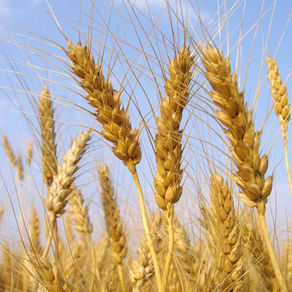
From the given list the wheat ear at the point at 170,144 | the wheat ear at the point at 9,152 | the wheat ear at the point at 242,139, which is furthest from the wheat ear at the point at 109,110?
the wheat ear at the point at 9,152

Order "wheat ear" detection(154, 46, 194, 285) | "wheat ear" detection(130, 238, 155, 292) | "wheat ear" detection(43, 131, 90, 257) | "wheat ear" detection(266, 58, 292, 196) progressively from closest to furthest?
"wheat ear" detection(154, 46, 194, 285), "wheat ear" detection(130, 238, 155, 292), "wheat ear" detection(43, 131, 90, 257), "wheat ear" detection(266, 58, 292, 196)

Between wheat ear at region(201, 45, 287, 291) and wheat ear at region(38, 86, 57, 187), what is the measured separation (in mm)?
1739

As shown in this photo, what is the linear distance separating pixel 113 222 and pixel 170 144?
152 cm

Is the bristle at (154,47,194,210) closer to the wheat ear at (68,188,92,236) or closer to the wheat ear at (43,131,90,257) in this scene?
the wheat ear at (43,131,90,257)

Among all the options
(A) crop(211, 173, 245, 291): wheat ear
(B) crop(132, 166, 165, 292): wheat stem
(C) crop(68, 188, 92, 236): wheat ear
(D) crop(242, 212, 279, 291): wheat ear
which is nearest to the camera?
(B) crop(132, 166, 165, 292): wheat stem

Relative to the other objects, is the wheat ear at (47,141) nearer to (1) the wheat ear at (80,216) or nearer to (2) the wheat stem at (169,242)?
(1) the wheat ear at (80,216)

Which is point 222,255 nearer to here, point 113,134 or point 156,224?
point 156,224

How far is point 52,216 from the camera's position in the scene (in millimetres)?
2488

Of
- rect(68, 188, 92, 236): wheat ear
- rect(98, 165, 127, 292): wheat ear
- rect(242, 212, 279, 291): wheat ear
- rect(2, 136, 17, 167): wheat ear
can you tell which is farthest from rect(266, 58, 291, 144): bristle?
rect(2, 136, 17, 167): wheat ear

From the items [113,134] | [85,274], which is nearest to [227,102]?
[113,134]

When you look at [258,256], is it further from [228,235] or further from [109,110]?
[109,110]

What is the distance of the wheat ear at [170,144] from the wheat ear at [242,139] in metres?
0.20

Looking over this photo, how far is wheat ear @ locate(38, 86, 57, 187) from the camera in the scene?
2.88m

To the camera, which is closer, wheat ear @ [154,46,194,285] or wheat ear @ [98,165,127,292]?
wheat ear @ [154,46,194,285]
